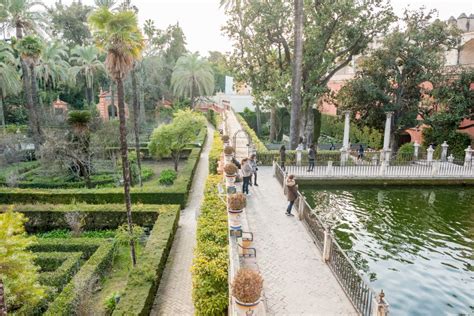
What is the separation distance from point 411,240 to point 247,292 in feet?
32.5

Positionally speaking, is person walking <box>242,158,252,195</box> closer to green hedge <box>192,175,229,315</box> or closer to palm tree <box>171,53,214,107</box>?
green hedge <box>192,175,229,315</box>

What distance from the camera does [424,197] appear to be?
62.7 feet

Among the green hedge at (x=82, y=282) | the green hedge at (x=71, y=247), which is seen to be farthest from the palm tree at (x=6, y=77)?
the green hedge at (x=82, y=282)

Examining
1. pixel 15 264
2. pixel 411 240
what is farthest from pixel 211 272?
pixel 411 240

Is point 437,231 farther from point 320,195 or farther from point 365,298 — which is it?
point 365,298

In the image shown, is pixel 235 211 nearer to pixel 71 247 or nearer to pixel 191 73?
pixel 71 247

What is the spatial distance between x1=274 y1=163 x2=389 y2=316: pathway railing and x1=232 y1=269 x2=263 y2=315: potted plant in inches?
101

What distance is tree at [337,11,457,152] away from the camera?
82.7 feet

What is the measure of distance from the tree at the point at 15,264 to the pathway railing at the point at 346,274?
7072 mm

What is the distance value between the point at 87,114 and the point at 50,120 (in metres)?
12.0

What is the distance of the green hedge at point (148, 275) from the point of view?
923 centimetres

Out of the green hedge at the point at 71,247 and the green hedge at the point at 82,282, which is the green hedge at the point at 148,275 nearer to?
the green hedge at the point at 82,282

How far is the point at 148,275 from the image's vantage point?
34.0 ft

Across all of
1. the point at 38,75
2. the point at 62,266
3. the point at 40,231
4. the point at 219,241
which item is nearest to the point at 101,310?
the point at 62,266
